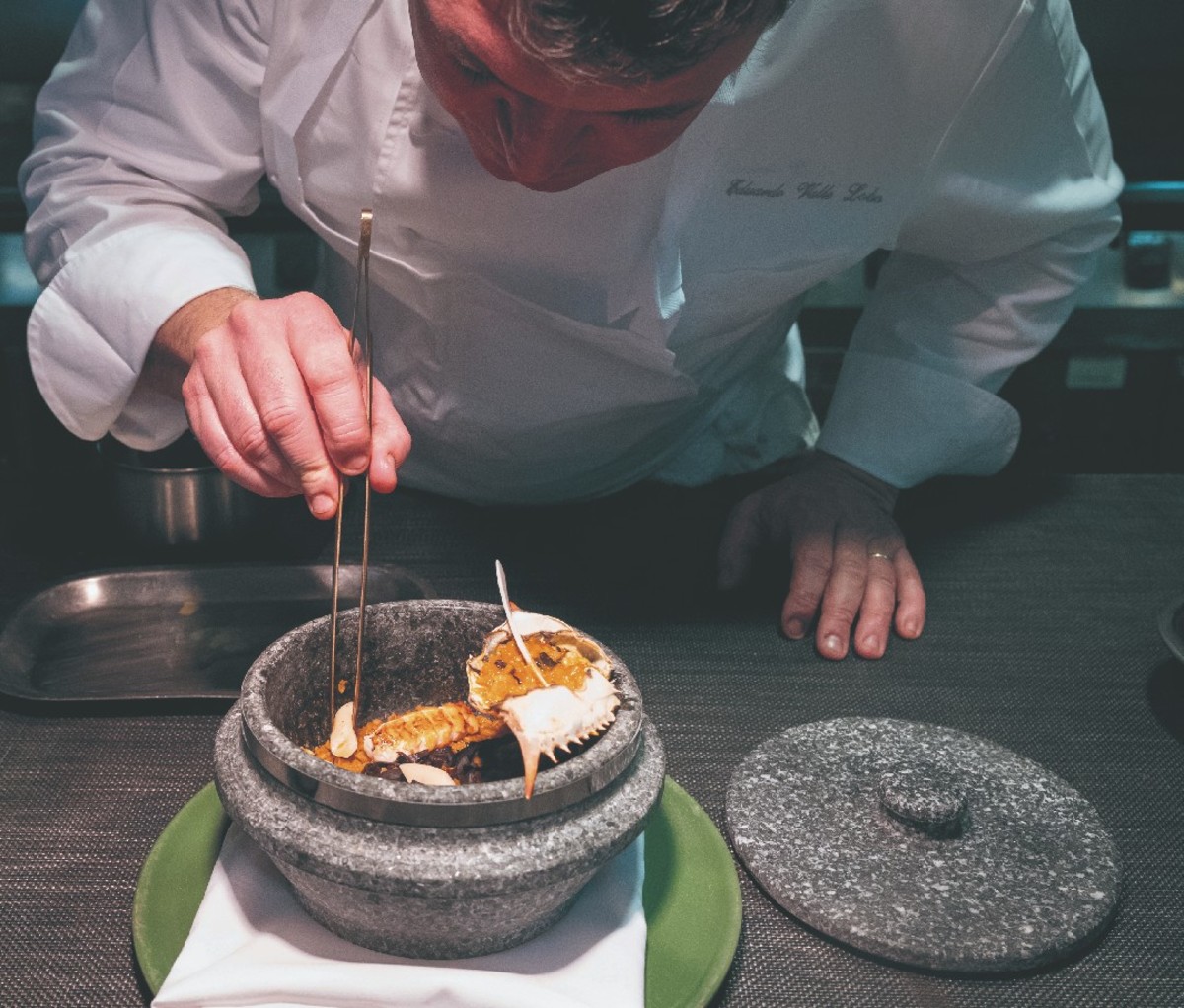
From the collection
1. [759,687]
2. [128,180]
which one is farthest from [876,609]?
[128,180]

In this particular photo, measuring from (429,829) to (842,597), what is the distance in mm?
693

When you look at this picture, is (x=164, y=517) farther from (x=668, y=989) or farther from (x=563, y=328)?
(x=668, y=989)

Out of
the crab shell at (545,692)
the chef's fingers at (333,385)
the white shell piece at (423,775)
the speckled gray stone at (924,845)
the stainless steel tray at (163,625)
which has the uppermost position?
the chef's fingers at (333,385)

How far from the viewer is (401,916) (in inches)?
27.6

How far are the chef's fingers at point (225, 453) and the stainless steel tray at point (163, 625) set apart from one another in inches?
7.9

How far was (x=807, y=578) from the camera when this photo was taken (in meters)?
1.30

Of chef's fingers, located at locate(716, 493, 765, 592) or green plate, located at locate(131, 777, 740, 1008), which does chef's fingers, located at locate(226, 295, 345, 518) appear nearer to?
green plate, located at locate(131, 777, 740, 1008)

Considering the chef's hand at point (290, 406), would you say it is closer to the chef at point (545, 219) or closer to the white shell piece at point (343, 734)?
the chef at point (545, 219)

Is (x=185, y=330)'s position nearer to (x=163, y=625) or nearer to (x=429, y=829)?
(x=163, y=625)

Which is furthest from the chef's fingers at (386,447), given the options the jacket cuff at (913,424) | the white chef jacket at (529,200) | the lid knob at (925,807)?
the jacket cuff at (913,424)

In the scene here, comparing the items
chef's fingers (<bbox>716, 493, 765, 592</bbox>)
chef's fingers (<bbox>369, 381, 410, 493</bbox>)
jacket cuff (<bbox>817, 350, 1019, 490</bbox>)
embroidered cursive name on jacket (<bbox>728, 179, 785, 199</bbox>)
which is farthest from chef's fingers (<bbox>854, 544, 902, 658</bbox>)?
chef's fingers (<bbox>369, 381, 410, 493</bbox>)

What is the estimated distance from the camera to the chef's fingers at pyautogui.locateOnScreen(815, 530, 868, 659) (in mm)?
1210

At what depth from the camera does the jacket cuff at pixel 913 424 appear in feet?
5.08

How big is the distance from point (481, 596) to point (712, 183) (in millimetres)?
531
